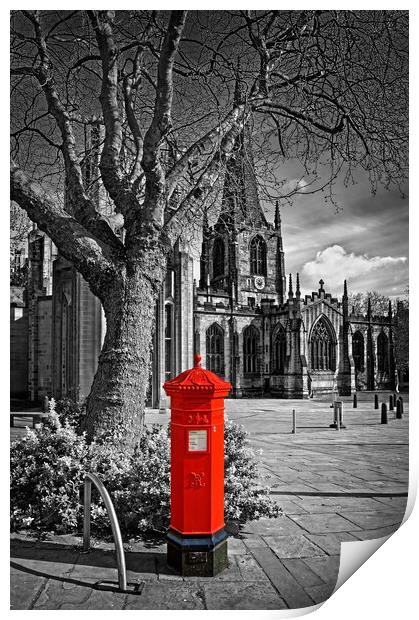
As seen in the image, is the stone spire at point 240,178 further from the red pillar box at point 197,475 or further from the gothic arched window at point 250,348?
the gothic arched window at point 250,348

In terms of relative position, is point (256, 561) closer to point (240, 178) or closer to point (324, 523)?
point (324, 523)

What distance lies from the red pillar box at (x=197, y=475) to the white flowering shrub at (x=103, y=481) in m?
0.63

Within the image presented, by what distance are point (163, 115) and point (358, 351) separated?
29680mm

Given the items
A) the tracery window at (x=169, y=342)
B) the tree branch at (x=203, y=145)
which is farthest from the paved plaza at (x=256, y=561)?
the tracery window at (x=169, y=342)

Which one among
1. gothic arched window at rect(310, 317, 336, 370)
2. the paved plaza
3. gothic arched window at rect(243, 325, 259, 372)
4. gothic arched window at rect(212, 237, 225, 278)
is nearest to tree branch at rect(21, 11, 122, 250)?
the paved plaza

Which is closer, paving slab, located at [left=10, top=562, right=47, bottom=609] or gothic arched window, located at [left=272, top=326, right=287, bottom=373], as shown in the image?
paving slab, located at [left=10, top=562, right=47, bottom=609]

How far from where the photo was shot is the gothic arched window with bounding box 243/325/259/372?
34094mm

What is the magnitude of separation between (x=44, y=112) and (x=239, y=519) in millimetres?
5662

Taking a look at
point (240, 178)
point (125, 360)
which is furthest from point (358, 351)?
point (125, 360)

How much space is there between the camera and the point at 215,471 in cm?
356

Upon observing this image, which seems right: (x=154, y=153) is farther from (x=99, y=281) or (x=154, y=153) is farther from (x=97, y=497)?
(x=97, y=497)

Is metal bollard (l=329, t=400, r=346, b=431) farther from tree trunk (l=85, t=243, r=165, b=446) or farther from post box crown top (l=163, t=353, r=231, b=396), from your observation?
post box crown top (l=163, t=353, r=231, b=396)

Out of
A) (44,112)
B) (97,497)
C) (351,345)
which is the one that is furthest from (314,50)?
(351,345)

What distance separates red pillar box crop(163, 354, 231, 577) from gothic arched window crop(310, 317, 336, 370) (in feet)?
102
